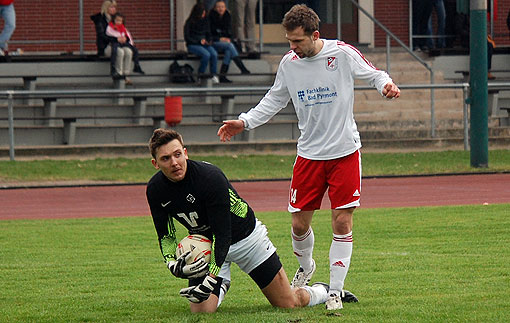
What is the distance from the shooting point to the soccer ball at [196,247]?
6.93 meters

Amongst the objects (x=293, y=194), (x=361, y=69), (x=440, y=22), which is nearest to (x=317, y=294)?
(x=293, y=194)

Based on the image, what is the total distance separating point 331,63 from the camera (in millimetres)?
7863

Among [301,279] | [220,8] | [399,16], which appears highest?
[399,16]

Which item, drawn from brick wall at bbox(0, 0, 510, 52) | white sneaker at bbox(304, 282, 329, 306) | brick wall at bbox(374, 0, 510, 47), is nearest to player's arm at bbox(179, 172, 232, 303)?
white sneaker at bbox(304, 282, 329, 306)

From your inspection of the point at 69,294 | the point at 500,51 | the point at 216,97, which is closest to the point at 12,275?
the point at 69,294

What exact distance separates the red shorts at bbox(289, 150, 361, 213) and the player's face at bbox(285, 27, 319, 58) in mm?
856

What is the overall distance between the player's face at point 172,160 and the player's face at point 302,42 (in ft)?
4.30

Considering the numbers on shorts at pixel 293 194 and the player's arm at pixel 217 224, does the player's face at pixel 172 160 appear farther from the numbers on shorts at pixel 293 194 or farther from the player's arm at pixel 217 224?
the numbers on shorts at pixel 293 194

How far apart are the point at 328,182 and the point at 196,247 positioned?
145 centimetres

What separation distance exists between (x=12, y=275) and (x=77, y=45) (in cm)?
1829

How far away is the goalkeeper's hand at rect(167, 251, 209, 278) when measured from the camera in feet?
22.4

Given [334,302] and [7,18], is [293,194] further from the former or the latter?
[7,18]

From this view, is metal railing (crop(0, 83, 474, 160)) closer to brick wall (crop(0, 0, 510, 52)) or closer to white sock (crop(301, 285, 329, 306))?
brick wall (crop(0, 0, 510, 52))

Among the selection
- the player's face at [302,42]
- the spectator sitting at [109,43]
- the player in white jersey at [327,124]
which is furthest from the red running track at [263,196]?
the player's face at [302,42]
